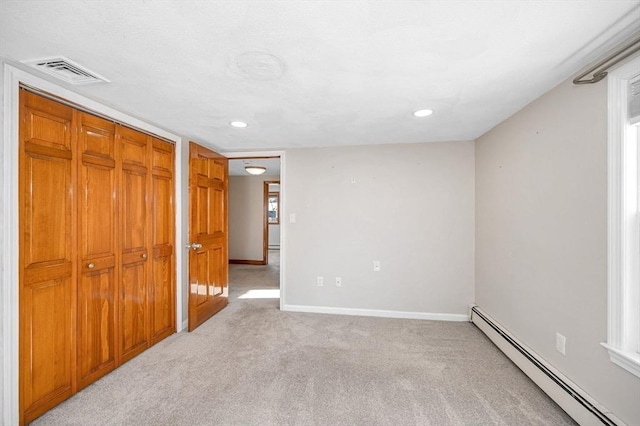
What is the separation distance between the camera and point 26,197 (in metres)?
1.67

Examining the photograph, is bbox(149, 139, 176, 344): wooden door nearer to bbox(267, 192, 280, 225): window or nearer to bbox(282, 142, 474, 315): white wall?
bbox(282, 142, 474, 315): white wall

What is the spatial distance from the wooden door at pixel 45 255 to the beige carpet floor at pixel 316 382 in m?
0.26

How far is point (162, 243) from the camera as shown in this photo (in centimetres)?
285

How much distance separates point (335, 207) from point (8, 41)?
304 cm

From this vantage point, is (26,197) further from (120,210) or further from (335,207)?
(335,207)

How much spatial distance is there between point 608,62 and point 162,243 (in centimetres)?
365

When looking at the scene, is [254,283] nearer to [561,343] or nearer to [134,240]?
[134,240]

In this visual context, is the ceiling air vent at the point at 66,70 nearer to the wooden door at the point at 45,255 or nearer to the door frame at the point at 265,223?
the wooden door at the point at 45,255

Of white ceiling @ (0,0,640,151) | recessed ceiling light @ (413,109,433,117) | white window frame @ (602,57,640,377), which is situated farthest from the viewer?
recessed ceiling light @ (413,109,433,117)

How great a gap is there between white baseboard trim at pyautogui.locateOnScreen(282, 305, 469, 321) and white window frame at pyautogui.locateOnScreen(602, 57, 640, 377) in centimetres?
199

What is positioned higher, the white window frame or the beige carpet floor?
the white window frame

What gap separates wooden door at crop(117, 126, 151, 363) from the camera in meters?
2.37

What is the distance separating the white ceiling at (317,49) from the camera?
1.18 m

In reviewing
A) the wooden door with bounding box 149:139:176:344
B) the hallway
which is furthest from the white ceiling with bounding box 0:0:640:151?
the hallway
